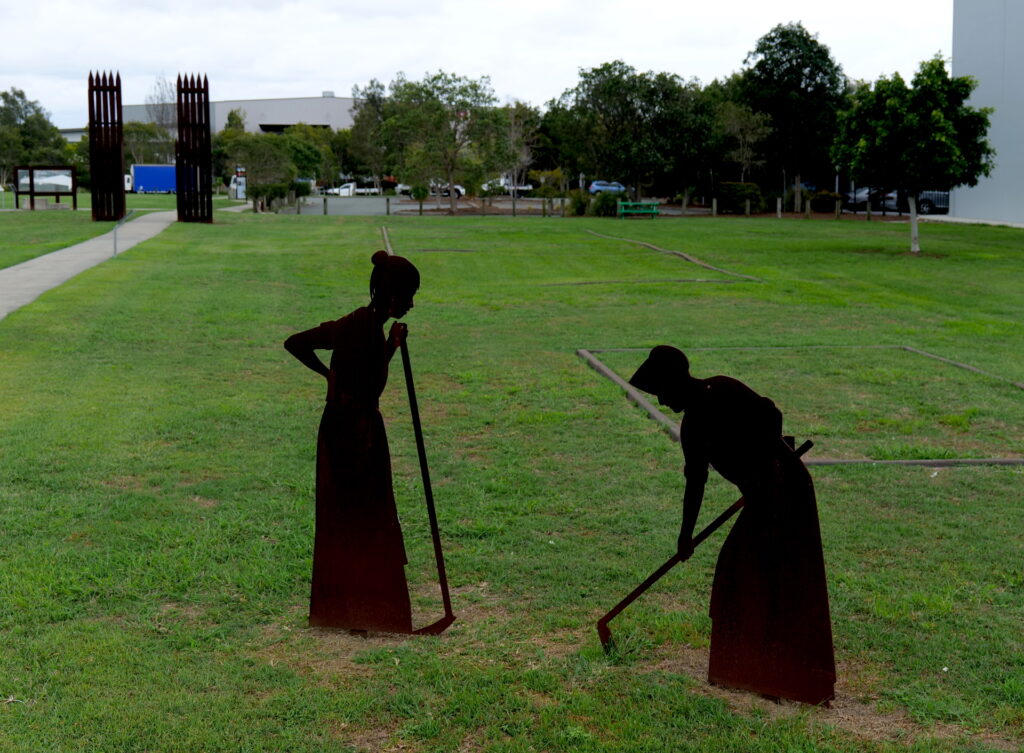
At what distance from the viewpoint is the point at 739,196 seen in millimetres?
47375

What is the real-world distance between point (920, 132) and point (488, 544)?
20132 millimetres

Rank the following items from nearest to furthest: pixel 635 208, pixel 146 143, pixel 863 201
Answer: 1. pixel 635 208
2. pixel 863 201
3. pixel 146 143

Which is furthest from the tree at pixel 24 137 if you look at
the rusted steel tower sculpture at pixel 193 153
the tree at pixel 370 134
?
the rusted steel tower sculpture at pixel 193 153

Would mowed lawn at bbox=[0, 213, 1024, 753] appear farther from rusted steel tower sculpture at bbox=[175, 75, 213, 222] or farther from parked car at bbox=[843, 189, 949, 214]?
parked car at bbox=[843, 189, 949, 214]

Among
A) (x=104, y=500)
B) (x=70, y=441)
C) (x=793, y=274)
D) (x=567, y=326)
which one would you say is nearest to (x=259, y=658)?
(x=104, y=500)

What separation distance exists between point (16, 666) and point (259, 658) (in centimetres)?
95

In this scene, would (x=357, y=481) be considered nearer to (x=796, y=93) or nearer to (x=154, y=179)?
(x=796, y=93)

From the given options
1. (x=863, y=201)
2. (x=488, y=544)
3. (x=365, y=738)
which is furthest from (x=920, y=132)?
(x=863, y=201)

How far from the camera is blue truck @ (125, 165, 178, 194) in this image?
6943 cm

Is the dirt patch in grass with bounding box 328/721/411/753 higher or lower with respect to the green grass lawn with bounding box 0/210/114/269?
lower

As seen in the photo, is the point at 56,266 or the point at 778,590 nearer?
the point at 778,590

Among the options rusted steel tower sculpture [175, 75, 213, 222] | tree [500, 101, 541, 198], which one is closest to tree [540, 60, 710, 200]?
tree [500, 101, 541, 198]

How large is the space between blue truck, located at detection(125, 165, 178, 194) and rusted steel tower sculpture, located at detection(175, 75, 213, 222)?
3560 cm

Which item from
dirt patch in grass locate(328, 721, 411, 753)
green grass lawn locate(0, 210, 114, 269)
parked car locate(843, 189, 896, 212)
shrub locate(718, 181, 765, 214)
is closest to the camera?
dirt patch in grass locate(328, 721, 411, 753)
